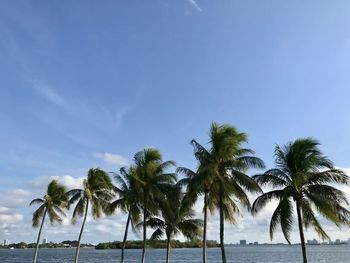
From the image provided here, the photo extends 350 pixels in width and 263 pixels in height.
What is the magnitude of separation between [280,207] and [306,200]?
157 centimetres

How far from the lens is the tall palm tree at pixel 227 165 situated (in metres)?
25.5

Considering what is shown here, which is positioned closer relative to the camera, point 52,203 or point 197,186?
point 197,186

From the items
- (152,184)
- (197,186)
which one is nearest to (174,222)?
(152,184)

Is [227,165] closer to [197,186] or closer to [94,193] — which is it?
[197,186]

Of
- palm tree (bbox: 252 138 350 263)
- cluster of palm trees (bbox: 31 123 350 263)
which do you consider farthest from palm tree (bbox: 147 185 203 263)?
palm tree (bbox: 252 138 350 263)

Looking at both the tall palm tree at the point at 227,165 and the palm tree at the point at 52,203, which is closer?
the tall palm tree at the point at 227,165

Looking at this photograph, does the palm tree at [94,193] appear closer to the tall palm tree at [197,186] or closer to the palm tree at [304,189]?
the tall palm tree at [197,186]

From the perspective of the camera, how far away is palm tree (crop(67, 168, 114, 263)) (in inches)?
1399

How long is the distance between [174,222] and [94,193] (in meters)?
8.14

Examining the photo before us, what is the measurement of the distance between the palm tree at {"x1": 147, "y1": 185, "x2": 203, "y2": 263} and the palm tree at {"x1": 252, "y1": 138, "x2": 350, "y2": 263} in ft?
30.6

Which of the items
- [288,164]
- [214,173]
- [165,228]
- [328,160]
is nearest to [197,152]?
[214,173]

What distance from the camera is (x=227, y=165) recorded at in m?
26.2

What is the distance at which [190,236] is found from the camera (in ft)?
115

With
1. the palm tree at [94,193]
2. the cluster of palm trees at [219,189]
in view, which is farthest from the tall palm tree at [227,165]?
the palm tree at [94,193]
